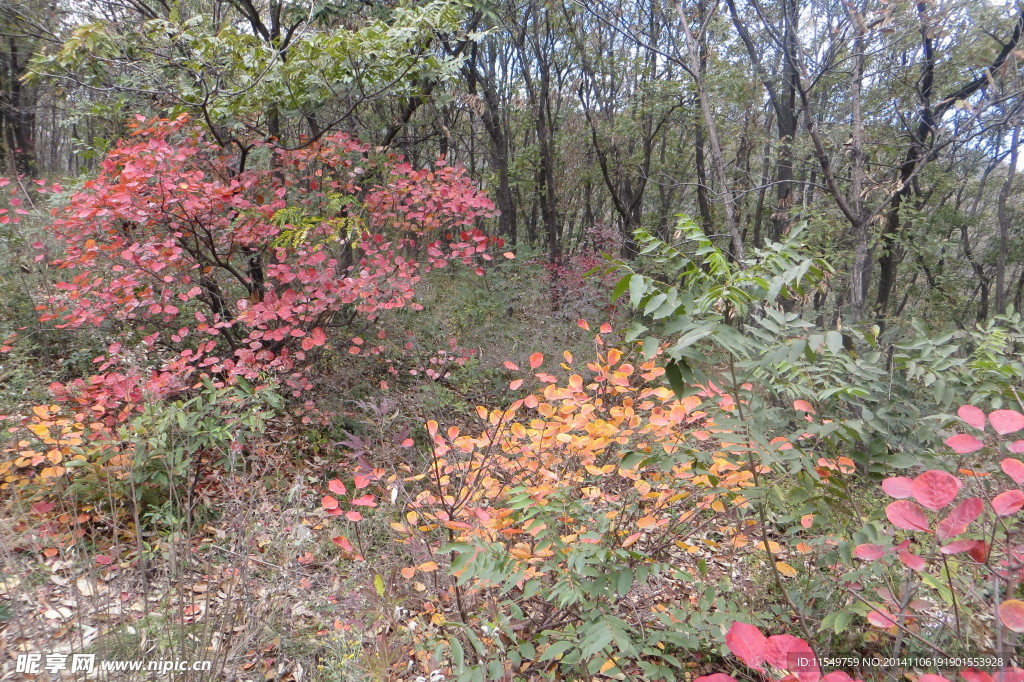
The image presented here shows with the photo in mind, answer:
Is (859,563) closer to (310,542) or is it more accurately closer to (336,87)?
(310,542)

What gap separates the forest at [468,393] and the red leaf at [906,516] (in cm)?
3

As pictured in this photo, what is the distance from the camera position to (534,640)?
1925 millimetres

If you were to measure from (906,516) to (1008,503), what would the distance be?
149mm

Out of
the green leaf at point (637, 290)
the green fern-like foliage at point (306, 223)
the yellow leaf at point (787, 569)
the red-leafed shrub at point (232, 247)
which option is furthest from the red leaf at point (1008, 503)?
the green fern-like foliage at point (306, 223)

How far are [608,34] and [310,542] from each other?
972 cm

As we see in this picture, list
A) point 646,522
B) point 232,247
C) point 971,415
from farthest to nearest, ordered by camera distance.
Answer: point 232,247
point 646,522
point 971,415

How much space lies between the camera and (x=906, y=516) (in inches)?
37.2

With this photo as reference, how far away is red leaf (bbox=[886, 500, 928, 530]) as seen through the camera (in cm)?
92

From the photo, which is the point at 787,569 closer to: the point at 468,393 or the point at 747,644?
the point at 747,644

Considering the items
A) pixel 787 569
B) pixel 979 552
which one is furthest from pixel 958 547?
pixel 787 569

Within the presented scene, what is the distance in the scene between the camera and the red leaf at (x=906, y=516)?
36.2 inches

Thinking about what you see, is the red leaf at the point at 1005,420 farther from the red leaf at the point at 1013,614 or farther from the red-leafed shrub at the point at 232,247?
the red-leafed shrub at the point at 232,247

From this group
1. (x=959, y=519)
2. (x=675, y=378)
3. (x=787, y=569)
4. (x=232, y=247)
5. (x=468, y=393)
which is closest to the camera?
(x=959, y=519)

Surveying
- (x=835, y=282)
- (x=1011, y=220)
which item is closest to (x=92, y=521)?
(x=835, y=282)
